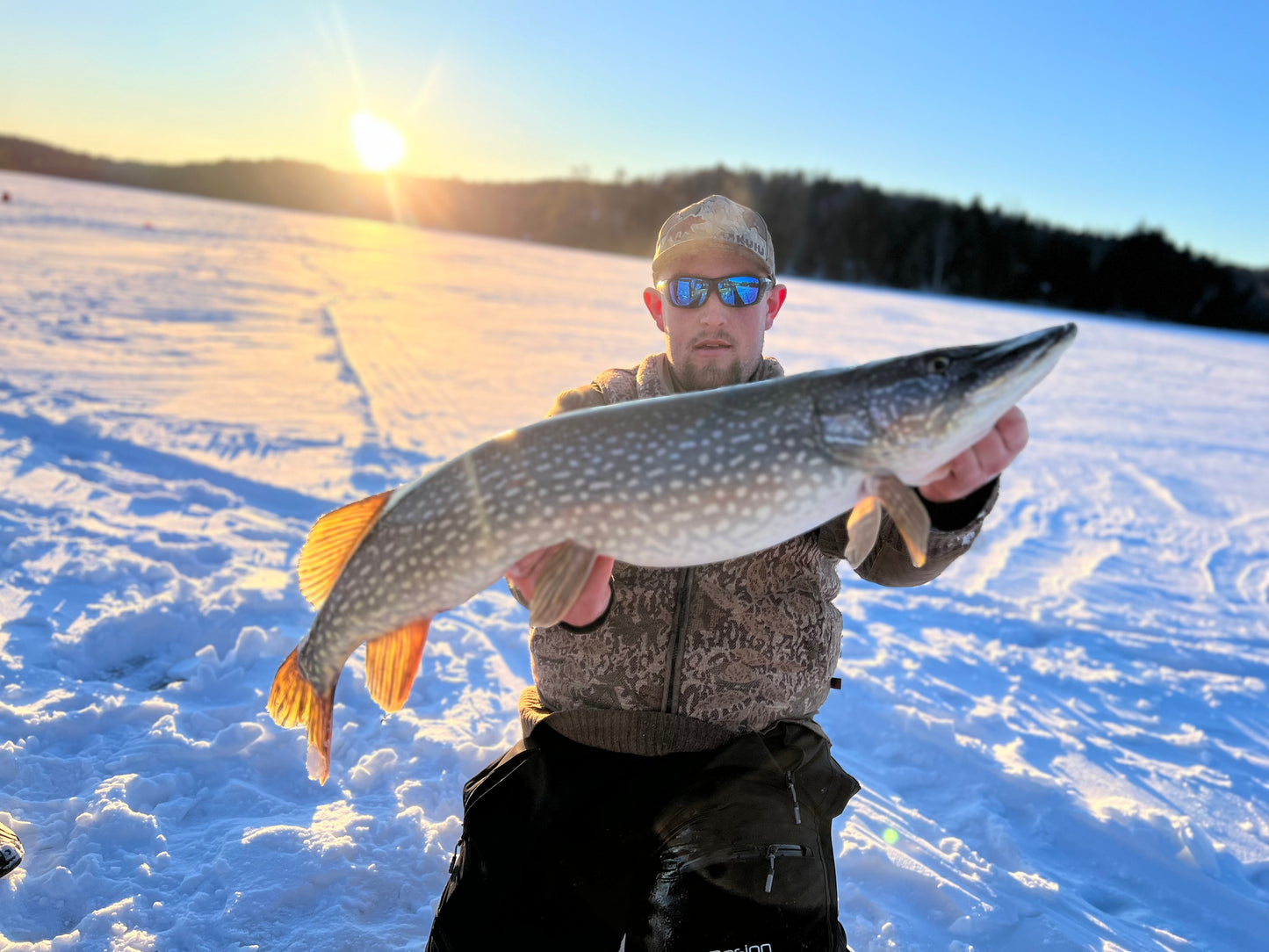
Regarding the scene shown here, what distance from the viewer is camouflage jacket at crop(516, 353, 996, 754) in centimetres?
218

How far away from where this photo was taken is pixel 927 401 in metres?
1.85

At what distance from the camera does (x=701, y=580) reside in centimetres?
228

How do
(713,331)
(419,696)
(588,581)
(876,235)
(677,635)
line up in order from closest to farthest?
1. (588,581)
2. (677,635)
3. (713,331)
4. (419,696)
5. (876,235)

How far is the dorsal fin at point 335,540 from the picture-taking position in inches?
83.3

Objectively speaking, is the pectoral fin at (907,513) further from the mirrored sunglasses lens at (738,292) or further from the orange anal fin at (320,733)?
the orange anal fin at (320,733)

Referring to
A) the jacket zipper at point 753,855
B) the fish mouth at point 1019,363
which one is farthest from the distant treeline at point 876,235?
the jacket zipper at point 753,855

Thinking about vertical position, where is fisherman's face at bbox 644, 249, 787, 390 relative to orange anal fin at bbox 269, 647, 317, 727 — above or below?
above

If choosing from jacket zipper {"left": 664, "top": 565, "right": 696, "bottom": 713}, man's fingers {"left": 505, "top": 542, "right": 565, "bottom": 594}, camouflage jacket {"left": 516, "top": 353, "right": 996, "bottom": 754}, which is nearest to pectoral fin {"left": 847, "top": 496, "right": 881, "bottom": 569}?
camouflage jacket {"left": 516, "top": 353, "right": 996, "bottom": 754}

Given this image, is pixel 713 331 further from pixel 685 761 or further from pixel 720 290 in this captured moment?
pixel 685 761

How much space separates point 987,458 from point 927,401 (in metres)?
0.27

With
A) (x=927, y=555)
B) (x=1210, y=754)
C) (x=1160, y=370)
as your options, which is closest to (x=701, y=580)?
(x=927, y=555)

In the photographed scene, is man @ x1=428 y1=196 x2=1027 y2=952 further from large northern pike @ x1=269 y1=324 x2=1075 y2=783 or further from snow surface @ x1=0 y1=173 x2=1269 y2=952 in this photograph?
snow surface @ x1=0 y1=173 x2=1269 y2=952

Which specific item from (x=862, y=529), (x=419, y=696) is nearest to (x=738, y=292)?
(x=862, y=529)

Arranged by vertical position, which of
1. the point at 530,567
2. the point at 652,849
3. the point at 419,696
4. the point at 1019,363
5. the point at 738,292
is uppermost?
the point at 738,292
